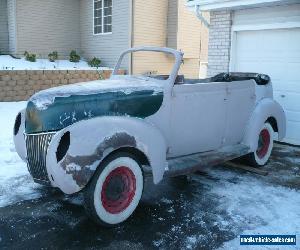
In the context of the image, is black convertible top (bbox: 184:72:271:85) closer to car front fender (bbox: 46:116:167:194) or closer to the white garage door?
the white garage door

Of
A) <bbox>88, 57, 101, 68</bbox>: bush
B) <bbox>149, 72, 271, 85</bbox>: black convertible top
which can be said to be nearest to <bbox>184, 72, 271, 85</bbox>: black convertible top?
<bbox>149, 72, 271, 85</bbox>: black convertible top

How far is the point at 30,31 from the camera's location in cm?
1658

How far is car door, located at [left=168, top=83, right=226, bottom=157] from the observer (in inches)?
185

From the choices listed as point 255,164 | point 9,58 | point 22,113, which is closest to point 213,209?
point 255,164

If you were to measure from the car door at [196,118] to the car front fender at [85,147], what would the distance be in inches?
35.9

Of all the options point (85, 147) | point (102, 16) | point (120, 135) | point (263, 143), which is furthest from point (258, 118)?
point (102, 16)

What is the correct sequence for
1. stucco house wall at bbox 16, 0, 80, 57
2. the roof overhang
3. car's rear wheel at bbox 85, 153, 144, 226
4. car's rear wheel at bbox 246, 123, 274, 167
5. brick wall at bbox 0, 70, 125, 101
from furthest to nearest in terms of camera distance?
stucco house wall at bbox 16, 0, 80, 57 → brick wall at bbox 0, 70, 125, 101 → the roof overhang → car's rear wheel at bbox 246, 123, 274, 167 → car's rear wheel at bbox 85, 153, 144, 226

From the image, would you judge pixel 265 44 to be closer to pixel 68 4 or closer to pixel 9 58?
pixel 9 58

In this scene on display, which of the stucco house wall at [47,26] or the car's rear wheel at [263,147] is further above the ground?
the stucco house wall at [47,26]

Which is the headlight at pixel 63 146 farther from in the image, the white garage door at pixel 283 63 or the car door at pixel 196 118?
the white garage door at pixel 283 63

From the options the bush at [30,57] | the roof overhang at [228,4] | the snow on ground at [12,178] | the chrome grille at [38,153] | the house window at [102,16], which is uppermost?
the house window at [102,16]

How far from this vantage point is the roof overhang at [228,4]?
24.6 feet

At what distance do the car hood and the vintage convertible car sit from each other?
0.04 ft

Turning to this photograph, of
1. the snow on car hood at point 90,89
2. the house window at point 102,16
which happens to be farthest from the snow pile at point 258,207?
the house window at point 102,16
